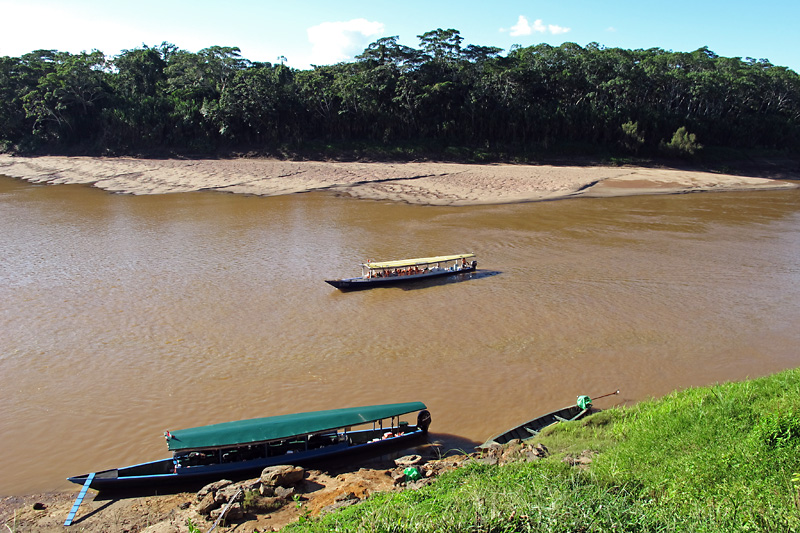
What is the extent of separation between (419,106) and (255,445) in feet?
139

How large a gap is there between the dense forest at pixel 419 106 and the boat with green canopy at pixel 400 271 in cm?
2720

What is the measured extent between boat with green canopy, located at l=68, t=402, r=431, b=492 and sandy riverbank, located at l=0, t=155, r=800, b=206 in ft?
81.4

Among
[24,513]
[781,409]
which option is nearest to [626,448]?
[781,409]

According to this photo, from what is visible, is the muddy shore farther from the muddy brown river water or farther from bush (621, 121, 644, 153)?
the muddy brown river water

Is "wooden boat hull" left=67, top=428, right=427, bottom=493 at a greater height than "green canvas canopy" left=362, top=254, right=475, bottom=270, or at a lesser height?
lesser

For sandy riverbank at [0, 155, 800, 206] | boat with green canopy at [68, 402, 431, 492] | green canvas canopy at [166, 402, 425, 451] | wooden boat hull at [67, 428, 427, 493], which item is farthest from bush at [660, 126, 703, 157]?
wooden boat hull at [67, 428, 427, 493]

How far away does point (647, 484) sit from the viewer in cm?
701

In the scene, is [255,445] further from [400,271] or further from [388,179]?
[388,179]

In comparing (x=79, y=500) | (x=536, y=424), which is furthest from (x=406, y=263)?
(x=79, y=500)

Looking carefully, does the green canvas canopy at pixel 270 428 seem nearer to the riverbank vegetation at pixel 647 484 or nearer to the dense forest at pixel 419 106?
the riverbank vegetation at pixel 647 484

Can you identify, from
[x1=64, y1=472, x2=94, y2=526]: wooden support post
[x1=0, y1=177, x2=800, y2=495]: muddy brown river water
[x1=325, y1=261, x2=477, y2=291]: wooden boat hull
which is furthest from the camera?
[x1=325, y1=261, x2=477, y2=291]: wooden boat hull

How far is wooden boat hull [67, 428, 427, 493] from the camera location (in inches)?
363

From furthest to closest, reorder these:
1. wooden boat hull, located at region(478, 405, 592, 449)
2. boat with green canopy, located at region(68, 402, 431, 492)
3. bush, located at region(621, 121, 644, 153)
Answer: bush, located at region(621, 121, 644, 153) → wooden boat hull, located at region(478, 405, 592, 449) → boat with green canopy, located at region(68, 402, 431, 492)

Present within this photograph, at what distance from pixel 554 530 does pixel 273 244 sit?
21442 millimetres
